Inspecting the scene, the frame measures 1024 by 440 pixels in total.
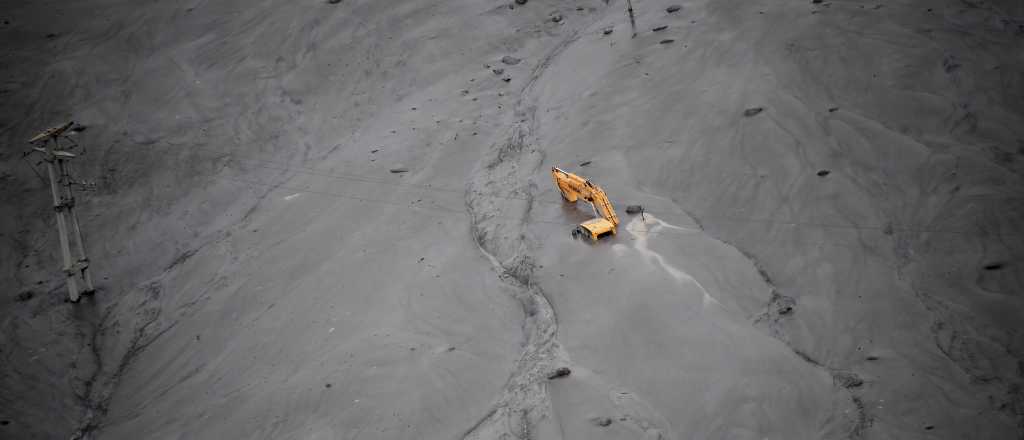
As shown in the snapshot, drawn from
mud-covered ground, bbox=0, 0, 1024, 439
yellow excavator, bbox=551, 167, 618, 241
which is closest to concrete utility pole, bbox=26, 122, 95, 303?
mud-covered ground, bbox=0, 0, 1024, 439

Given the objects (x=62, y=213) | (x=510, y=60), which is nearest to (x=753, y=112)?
(x=510, y=60)

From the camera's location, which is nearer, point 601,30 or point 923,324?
point 923,324

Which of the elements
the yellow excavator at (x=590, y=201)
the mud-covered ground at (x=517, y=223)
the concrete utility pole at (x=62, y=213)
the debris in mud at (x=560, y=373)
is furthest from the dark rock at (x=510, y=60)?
the debris in mud at (x=560, y=373)

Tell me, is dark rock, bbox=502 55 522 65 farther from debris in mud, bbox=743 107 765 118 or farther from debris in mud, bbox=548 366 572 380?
debris in mud, bbox=548 366 572 380

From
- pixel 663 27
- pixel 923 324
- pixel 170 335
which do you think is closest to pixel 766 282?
pixel 923 324

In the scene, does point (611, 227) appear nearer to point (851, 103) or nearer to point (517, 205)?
point (517, 205)

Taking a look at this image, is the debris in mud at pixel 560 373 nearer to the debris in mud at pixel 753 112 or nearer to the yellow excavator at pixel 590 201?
the yellow excavator at pixel 590 201

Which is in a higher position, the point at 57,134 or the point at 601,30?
the point at 57,134

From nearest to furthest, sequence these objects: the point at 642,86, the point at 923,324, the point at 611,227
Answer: the point at 923,324, the point at 611,227, the point at 642,86
